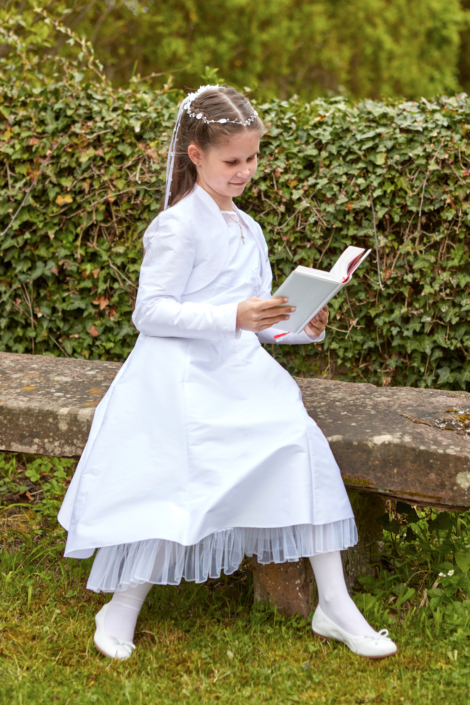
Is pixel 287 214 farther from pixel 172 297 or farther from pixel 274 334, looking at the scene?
pixel 172 297

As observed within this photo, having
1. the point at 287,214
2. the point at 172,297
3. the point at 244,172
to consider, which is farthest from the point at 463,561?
the point at 287,214

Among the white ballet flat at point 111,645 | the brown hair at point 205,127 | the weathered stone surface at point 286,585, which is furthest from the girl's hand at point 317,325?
the white ballet flat at point 111,645

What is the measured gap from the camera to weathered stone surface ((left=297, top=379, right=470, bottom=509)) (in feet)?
6.32

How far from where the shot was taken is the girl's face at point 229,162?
81.7 inches

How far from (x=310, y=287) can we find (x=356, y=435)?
20.8 inches

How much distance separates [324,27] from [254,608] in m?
11.6

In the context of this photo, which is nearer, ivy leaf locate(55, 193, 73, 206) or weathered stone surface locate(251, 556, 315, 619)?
weathered stone surface locate(251, 556, 315, 619)

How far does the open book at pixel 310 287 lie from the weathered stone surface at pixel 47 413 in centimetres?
80

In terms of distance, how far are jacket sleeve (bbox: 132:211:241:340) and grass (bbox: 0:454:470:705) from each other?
3.08ft

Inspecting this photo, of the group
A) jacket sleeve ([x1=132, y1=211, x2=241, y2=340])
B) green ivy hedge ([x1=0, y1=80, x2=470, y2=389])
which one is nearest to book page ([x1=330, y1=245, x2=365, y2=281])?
jacket sleeve ([x1=132, y1=211, x2=241, y2=340])

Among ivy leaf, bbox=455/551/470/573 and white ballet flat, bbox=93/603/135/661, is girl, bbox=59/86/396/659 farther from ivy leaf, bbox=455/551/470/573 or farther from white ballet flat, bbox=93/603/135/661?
ivy leaf, bbox=455/551/470/573

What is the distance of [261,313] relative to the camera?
194cm

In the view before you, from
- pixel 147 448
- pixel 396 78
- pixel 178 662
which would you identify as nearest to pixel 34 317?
pixel 147 448

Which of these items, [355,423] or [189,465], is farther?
[355,423]
